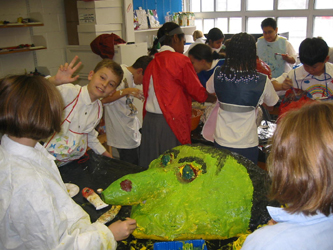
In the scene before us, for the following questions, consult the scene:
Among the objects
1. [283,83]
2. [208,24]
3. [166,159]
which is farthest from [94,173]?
[208,24]

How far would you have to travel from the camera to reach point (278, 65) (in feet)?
13.0

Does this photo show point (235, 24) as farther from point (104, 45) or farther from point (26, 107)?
point (26, 107)

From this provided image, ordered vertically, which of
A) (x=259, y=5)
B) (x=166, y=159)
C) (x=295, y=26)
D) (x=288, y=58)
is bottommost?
(x=166, y=159)

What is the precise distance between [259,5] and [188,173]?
19.2ft

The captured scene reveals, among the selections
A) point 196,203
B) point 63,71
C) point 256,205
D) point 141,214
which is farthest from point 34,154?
point 256,205

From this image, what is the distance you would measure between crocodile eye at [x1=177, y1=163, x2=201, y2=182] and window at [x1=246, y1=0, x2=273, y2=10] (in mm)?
5721

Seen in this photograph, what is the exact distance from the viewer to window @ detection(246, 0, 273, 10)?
6.07m

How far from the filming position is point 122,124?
2611 mm

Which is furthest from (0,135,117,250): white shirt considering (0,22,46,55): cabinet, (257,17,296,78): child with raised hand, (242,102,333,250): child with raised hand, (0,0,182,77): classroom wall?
(257,17,296,78): child with raised hand

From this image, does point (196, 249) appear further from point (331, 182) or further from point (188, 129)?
point (188, 129)

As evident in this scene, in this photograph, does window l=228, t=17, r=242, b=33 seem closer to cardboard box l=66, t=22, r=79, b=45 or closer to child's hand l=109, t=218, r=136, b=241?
cardboard box l=66, t=22, r=79, b=45

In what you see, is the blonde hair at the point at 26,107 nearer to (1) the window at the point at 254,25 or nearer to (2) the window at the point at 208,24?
→ (1) the window at the point at 254,25

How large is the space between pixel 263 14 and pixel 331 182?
6.13 meters

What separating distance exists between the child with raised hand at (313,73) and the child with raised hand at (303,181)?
159 centimetres
